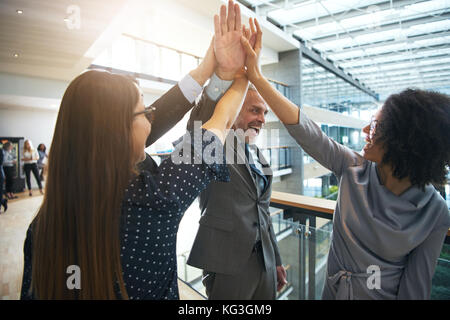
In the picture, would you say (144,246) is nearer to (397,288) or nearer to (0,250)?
(397,288)

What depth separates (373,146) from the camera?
2.74ft

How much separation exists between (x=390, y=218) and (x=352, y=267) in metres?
0.20

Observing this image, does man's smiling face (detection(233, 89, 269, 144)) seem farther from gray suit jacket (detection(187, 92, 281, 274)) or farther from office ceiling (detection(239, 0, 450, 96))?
office ceiling (detection(239, 0, 450, 96))

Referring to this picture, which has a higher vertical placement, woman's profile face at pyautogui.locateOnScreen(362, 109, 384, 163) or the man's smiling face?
the man's smiling face

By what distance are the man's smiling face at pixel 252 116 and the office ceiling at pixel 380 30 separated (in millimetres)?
4307

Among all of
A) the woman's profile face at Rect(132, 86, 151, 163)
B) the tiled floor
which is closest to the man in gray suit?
the woman's profile face at Rect(132, 86, 151, 163)

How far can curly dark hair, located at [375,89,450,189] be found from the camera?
2.34ft

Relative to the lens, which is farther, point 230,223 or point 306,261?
point 306,261

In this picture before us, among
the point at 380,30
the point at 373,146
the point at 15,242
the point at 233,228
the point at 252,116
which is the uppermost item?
the point at 380,30

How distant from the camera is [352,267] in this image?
78 cm

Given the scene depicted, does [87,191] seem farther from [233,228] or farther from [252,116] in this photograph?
[252,116]

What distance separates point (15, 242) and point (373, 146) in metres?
4.76

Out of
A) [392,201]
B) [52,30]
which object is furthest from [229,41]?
[52,30]
